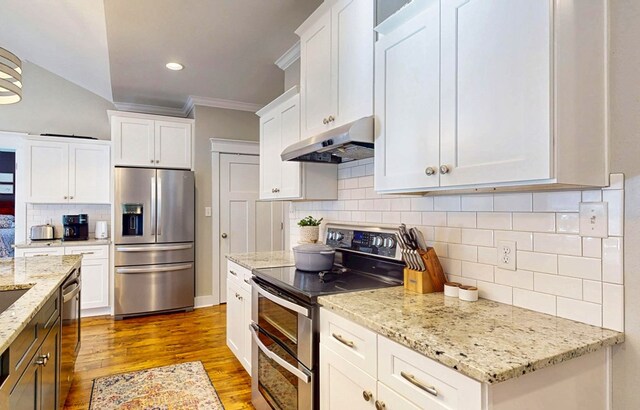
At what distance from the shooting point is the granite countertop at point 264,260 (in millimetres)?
2453

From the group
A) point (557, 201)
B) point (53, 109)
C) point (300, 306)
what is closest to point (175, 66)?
point (53, 109)

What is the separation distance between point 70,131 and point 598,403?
572 centimetres

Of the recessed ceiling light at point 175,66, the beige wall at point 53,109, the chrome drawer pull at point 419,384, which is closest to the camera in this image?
the chrome drawer pull at point 419,384

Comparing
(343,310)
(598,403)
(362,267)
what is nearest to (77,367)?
(362,267)

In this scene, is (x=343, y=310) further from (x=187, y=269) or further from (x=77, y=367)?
(x=187, y=269)

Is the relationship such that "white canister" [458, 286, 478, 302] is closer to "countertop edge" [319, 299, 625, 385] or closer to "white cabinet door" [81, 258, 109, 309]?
"countertop edge" [319, 299, 625, 385]

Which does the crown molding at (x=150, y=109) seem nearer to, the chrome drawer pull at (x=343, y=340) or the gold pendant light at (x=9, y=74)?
the gold pendant light at (x=9, y=74)

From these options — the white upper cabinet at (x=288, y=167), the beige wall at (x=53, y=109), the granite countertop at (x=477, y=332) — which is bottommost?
the granite countertop at (x=477, y=332)

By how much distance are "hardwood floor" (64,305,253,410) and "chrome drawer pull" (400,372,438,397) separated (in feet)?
5.48

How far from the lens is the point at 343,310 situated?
1.37 m

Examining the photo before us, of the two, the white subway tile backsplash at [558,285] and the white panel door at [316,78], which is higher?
the white panel door at [316,78]

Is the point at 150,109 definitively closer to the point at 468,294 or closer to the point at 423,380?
the point at 468,294

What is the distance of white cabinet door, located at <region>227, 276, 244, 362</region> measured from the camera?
2670 mm

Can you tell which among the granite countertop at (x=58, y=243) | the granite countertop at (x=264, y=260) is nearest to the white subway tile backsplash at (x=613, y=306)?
the granite countertop at (x=264, y=260)
